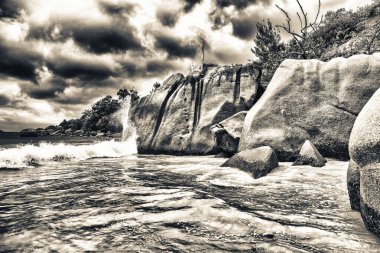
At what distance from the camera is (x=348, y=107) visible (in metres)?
7.51

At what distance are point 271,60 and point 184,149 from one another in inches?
315

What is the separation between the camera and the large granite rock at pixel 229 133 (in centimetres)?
867

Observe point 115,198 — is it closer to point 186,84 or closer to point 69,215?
point 69,215

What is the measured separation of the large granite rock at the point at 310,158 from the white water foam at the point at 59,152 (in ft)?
23.9

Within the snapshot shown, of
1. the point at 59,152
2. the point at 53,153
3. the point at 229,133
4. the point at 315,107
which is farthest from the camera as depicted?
the point at 59,152

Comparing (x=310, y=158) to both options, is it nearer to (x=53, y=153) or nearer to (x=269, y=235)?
(x=269, y=235)

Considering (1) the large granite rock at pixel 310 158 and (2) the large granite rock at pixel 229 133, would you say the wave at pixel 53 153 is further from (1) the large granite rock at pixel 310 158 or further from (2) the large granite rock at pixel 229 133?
(1) the large granite rock at pixel 310 158

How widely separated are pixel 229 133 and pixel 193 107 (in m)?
3.12

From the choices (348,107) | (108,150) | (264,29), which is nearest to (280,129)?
(348,107)

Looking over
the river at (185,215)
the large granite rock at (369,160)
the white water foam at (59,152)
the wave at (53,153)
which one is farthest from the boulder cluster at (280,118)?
the wave at (53,153)

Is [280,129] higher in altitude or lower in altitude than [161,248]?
higher

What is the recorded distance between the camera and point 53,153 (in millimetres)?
10750

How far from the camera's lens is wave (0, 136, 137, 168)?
30.0 feet

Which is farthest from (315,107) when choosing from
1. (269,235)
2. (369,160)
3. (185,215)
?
(269,235)
